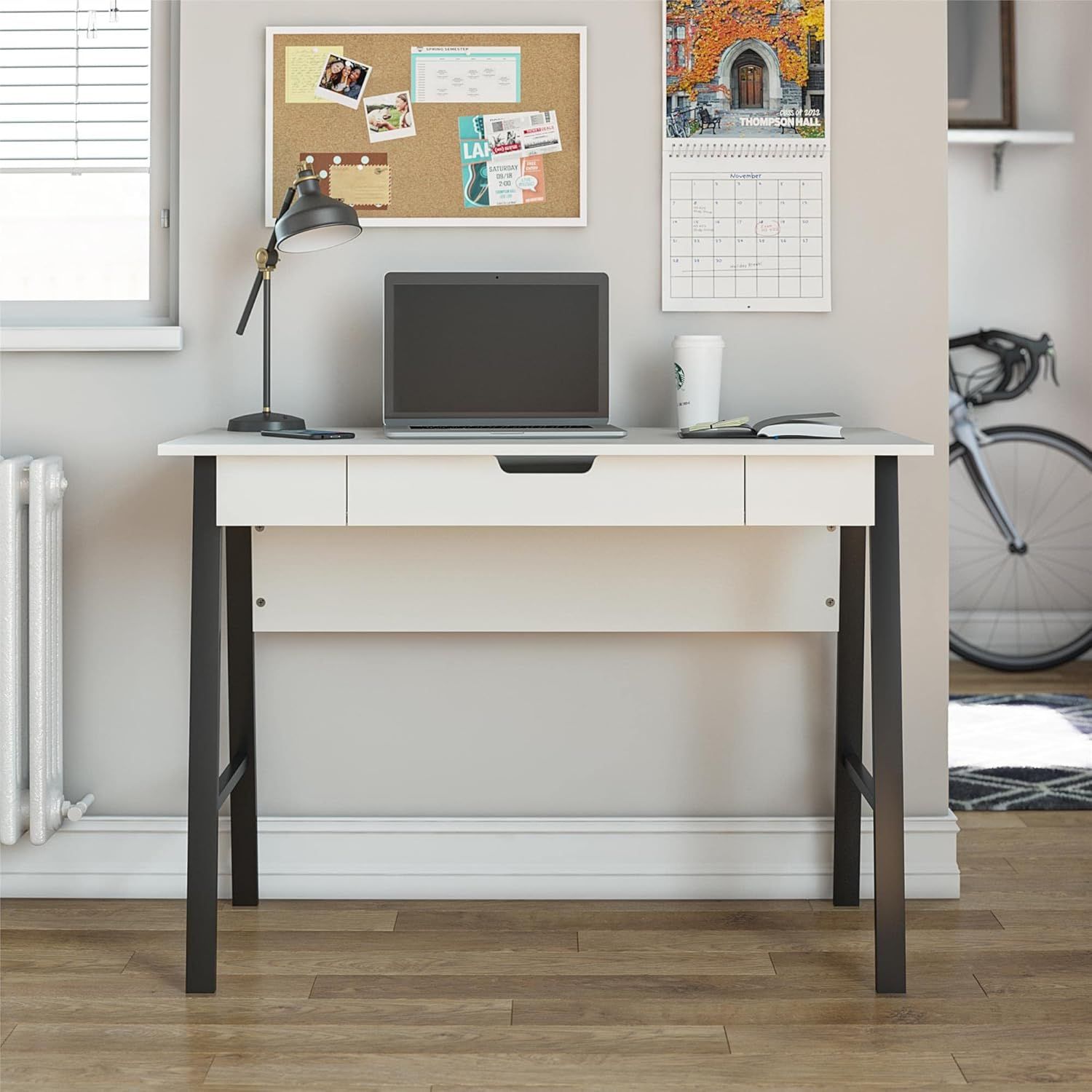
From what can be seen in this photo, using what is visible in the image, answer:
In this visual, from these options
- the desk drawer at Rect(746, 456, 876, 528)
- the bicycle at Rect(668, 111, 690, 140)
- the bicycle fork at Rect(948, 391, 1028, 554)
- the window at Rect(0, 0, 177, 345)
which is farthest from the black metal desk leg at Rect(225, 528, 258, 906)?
the bicycle fork at Rect(948, 391, 1028, 554)

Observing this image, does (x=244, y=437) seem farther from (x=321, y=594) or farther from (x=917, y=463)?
(x=917, y=463)

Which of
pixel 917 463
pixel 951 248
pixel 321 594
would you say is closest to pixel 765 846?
pixel 917 463

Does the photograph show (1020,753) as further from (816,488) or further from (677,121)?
(677,121)

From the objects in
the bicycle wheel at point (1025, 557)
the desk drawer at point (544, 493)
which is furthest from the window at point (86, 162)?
the bicycle wheel at point (1025, 557)

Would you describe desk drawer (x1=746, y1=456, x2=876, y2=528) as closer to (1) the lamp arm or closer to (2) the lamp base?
(2) the lamp base

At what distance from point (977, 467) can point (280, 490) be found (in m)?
2.65

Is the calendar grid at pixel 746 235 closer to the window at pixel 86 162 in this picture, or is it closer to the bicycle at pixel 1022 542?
the window at pixel 86 162

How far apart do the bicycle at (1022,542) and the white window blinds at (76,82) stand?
2688mm

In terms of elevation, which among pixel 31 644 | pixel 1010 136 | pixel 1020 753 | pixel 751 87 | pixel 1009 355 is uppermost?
pixel 1010 136

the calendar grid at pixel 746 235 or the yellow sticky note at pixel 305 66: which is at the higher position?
the yellow sticky note at pixel 305 66

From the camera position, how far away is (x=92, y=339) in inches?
82.2

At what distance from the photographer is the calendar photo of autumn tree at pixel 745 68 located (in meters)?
2.07

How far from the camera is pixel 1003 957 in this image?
1.88m

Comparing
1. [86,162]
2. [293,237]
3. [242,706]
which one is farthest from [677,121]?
[242,706]
